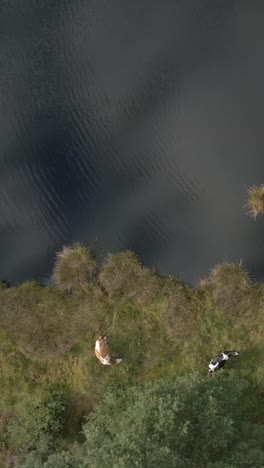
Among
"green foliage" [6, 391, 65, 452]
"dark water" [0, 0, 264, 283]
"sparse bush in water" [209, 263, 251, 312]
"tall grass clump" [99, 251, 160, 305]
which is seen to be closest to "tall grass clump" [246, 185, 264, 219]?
"dark water" [0, 0, 264, 283]

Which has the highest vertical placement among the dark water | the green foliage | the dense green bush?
the dark water

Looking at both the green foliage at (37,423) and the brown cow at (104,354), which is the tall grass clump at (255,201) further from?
Answer: the green foliage at (37,423)

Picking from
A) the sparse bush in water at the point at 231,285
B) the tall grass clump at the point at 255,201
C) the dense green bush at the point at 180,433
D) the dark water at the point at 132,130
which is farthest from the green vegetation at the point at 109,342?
the tall grass clump at the point at 255,201

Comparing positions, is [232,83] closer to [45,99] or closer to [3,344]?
[45,99]

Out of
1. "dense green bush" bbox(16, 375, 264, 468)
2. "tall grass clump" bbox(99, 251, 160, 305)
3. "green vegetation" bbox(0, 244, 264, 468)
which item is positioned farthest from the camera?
"tall grass clump" bbox(99, 251, 160, 305)

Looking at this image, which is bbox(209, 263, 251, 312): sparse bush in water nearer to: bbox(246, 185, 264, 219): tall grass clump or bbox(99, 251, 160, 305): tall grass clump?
bbox(246, 185, 264, 219): tall grass clump
